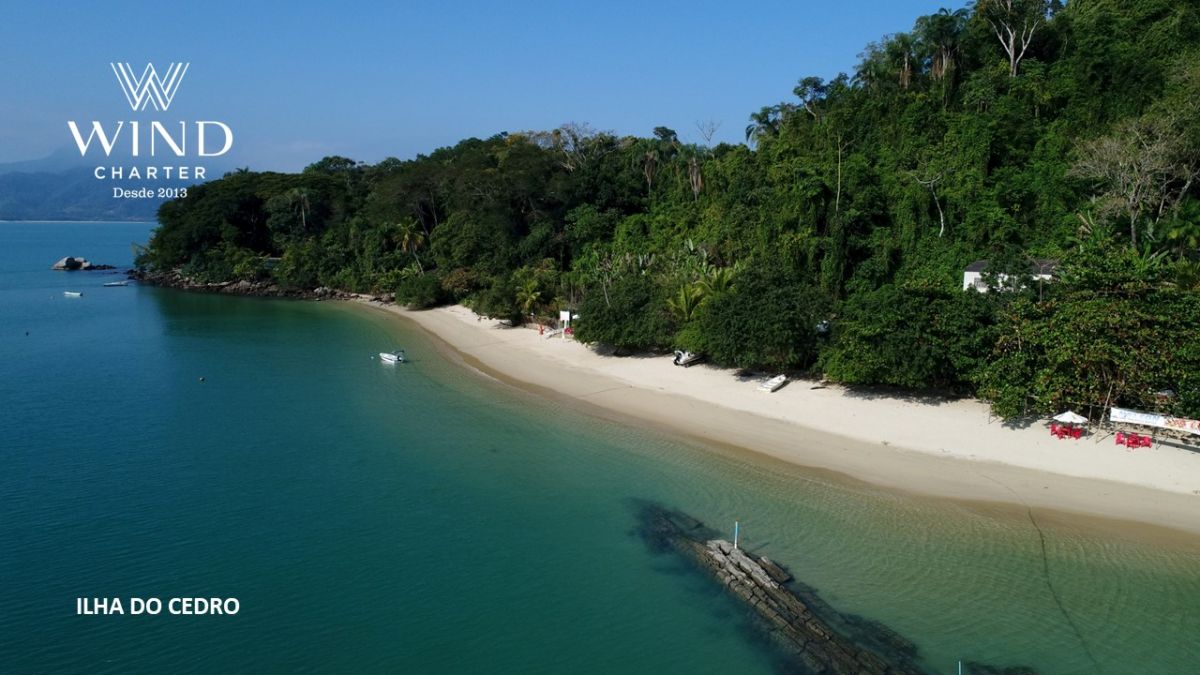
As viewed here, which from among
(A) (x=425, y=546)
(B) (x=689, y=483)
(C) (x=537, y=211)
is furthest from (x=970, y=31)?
(A) (x=425, y=546)

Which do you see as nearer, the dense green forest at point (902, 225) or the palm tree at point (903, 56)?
the dense green forest at point (902, 225)

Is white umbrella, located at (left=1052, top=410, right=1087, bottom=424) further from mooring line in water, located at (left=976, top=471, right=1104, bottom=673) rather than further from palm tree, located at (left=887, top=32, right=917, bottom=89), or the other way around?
palm tree, located at (left=887, top=32, right=917, bottom=89)

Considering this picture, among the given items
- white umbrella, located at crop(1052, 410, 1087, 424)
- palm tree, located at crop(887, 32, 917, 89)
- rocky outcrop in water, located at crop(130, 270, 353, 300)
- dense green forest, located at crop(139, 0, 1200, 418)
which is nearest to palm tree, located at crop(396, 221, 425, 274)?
dense green forest, located at crop(139, 0, 1200, 418)

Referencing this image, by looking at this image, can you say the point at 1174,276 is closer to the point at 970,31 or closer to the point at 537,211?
the point at 970,31

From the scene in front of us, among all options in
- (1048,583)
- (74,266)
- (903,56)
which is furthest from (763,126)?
(74,266)

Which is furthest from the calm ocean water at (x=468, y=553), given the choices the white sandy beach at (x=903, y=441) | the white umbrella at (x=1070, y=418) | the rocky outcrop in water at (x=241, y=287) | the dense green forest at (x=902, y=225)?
the rocky outcrop in water at (x=241, y=287)

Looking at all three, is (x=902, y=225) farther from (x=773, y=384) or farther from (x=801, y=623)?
(x=801, y=623)

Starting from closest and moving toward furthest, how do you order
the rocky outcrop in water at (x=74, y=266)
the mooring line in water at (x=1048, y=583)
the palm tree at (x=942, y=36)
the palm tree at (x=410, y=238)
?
1. the mooring line in water at (x=1048, y=583)
2. the palm tree at (x=942, y=36)
3. the palm tree at (x=410, y=238)
4. the rocky outcrop in water at (x=74, y=266)

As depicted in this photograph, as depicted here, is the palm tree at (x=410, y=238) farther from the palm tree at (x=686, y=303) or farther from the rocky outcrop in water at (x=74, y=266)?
the rocky outcrop in water at (x=74, y=266)
